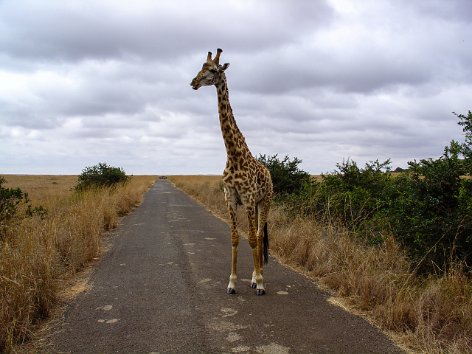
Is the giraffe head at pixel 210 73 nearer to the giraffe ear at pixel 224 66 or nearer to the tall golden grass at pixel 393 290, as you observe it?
the giraffe ear at pixel 224 66

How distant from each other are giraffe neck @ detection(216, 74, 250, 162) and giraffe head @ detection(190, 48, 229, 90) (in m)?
0.16

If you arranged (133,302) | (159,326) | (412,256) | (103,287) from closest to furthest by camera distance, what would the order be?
(159,326)
(133,302)
(103,287)
(412,256)

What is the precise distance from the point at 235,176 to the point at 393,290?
271 cm

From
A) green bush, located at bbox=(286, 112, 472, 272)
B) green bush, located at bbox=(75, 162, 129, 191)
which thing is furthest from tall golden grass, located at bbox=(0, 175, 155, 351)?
green bush, located at bbox=(75, 162, 129, 191)

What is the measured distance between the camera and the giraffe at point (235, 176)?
6.02 metres

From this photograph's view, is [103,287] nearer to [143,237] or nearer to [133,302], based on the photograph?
[133,302]

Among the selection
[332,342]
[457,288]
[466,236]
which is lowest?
[332,342]

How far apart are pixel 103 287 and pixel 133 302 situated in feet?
3.19

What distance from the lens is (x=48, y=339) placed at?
13.9 ft

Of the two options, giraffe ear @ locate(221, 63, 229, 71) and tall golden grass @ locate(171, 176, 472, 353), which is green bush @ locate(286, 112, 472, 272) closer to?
tall golden grass @ locate(171, 176, 472, 353)

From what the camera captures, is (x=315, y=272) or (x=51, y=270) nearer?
(x=51, y=270)

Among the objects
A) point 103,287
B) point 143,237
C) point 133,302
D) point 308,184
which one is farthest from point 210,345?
point 308,184

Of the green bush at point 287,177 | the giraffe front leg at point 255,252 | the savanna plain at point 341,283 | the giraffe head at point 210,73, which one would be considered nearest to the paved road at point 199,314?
the giraffe front leg at point 255,252

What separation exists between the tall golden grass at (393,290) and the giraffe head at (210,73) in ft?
11.5
